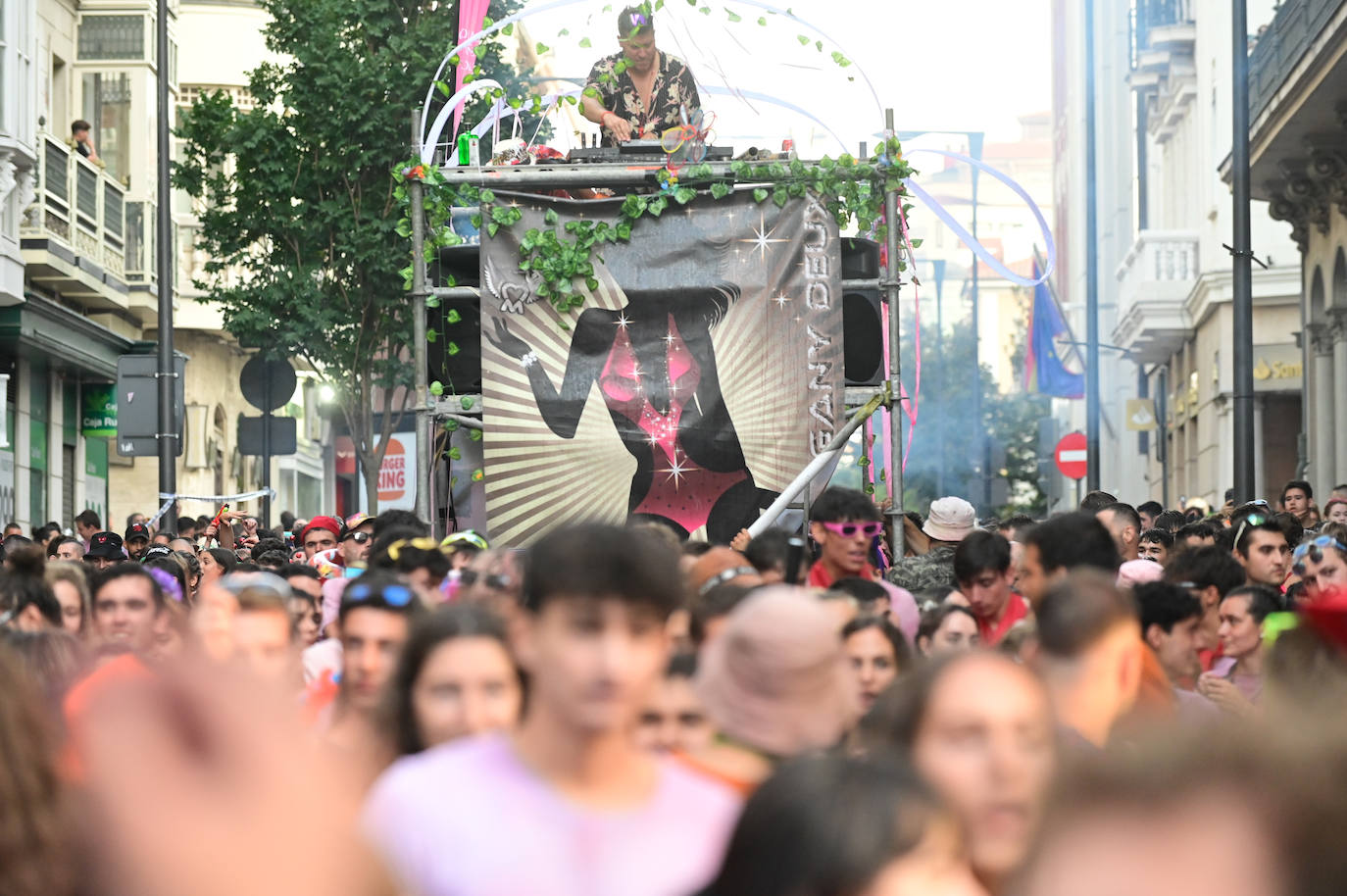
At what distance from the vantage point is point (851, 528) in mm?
8023

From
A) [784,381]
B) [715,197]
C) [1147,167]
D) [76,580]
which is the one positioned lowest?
[76,580]

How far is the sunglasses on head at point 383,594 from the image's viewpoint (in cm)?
541

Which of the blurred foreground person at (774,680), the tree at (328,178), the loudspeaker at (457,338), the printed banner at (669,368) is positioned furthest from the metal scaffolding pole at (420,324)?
the tree at (328,178)

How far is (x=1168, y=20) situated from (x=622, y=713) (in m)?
37.9

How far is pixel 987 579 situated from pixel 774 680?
3.92m

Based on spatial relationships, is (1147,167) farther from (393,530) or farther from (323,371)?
(393,530)

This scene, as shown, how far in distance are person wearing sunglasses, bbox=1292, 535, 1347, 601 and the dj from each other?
14.7ft

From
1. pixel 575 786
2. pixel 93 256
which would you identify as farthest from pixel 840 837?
pixel 93 256

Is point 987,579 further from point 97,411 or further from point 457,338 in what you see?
point 97,411

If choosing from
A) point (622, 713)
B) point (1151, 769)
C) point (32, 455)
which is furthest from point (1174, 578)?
point (32, 455)

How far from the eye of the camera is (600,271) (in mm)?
11453

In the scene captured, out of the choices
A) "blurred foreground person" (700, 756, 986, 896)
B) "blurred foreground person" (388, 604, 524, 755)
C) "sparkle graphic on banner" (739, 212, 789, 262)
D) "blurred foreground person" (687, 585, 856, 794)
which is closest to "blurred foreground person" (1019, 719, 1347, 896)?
"blurred foreground person" (700, 756, 986, 896)

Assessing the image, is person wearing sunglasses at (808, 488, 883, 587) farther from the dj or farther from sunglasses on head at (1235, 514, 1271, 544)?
the dj

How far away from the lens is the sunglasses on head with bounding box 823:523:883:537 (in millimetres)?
8016
